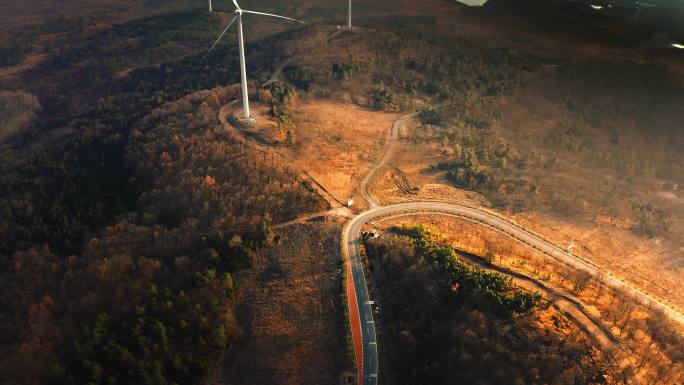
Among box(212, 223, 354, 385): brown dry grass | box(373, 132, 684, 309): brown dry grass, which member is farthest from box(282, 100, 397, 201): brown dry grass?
box(212, 223, 354, 385): brown dry grass

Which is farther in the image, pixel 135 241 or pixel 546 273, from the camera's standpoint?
pixel 135 241

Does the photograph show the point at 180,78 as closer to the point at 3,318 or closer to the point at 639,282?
the point at 3,318

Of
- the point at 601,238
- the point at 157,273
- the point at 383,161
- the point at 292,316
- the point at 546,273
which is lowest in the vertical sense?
the point at 292,316

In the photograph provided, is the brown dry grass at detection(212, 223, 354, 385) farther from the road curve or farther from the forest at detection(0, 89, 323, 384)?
the road curve

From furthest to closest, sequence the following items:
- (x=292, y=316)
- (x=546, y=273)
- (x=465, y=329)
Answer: (x=546, y=273) < (x=292, y=316) < (x=465, y=329)

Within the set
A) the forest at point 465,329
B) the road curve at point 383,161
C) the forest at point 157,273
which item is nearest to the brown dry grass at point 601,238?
the road curve at point 383,161

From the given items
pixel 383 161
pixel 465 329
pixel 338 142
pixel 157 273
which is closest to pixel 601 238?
pixel 465 329

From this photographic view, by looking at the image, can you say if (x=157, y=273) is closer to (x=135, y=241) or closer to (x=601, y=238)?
(x=135, y=241)
